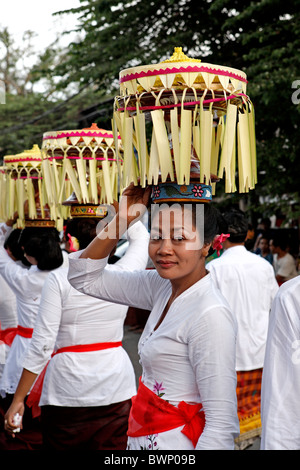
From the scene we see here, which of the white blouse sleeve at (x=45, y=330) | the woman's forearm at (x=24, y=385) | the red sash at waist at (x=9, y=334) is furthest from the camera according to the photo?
the red sash at waist at (x=9, y=334)

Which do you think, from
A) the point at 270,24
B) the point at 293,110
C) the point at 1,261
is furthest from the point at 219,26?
the point at 1,261

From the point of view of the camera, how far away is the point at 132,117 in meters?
2.01

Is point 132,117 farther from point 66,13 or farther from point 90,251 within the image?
point 66,13

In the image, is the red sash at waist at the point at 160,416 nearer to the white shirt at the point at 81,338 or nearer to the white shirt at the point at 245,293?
the white shirt at the point at 81,338

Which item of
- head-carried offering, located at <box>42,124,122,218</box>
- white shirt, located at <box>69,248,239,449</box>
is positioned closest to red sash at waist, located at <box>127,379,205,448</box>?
white shirt, located at <box>69,248,239,449</box>

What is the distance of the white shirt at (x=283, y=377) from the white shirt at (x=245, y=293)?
9.32ft

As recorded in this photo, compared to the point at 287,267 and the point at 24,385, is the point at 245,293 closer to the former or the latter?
the point at 24,385

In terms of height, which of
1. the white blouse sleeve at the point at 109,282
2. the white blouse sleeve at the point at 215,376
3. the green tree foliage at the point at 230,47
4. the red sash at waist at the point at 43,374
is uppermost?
the green tree foliage at the point at 230,47

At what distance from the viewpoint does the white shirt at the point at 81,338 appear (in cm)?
315

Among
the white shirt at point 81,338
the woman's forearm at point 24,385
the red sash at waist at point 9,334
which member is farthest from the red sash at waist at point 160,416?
the red sash at waist at point 9,334

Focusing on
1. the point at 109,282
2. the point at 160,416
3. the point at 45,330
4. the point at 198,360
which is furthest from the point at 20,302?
the point at 198,360

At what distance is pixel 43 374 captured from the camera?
11.6 feet

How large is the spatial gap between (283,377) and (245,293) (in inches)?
115

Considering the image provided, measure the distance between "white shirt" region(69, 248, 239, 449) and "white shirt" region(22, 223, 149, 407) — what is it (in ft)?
3.55
